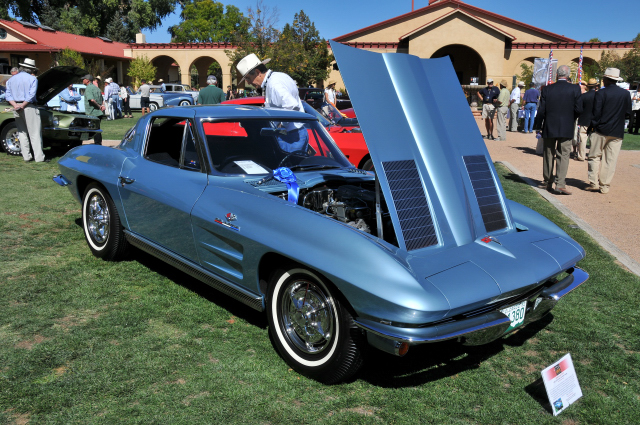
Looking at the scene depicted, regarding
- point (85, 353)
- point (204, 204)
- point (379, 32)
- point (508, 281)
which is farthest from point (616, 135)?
point (379, 32)

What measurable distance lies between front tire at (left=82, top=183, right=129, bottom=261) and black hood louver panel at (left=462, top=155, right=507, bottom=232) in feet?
10.3

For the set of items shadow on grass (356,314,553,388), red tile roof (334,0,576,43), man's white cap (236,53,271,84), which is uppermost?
red tile roof (334,0,576,43)

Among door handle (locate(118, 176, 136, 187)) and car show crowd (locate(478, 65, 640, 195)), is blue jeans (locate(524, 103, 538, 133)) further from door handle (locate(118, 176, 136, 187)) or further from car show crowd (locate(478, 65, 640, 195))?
door handle (locate(118, 176, 136, 187))

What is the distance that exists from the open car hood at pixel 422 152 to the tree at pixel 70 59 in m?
32.7

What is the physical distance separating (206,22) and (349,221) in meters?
66.2

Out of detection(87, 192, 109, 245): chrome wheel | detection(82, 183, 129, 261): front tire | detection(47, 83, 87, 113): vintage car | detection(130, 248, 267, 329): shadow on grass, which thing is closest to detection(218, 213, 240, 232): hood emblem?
detection(130, 248, 267, 329): shadow on grass

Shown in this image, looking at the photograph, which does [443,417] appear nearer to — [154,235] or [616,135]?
[154,235]

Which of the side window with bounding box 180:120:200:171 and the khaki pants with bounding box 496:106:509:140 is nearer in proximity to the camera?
the side window with bounding box 180:120:200:171

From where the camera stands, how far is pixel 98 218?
502 cm

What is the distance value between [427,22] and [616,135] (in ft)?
101

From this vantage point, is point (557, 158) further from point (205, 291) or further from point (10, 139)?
point (10, 139)

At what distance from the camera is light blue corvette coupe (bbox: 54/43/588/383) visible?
2.75 m

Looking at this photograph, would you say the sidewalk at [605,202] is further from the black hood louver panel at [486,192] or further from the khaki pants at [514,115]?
the khaki pants at [514,115]

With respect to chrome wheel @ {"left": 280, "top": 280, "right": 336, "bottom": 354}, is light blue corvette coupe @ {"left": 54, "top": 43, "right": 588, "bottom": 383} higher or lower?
higher
